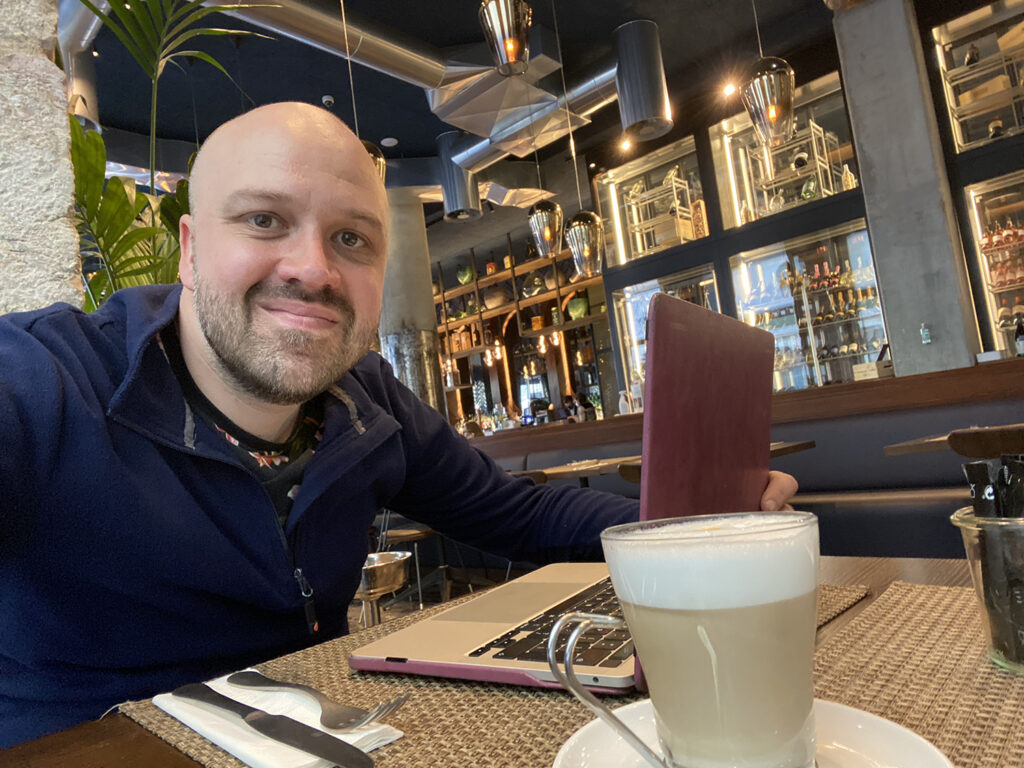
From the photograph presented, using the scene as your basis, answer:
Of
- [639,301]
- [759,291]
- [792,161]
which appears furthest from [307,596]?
[639,301]

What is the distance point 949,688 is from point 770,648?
0.22 m

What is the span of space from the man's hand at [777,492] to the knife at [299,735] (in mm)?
670

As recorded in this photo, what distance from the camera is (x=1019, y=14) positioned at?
5.57m

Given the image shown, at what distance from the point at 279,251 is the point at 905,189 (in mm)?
5789

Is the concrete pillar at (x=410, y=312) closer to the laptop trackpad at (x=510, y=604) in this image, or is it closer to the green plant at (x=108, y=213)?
the green plant at (x=108, y=213)

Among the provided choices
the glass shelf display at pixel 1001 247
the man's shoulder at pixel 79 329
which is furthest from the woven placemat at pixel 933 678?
the glass shelf display at pixel 1001 247

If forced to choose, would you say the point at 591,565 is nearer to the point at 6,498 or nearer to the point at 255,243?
the point at 255,243

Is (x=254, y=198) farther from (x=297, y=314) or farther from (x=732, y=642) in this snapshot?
(x=732, y=642)

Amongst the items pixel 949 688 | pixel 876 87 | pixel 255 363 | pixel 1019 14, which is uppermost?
pixel 1019 14

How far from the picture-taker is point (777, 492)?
1.02m

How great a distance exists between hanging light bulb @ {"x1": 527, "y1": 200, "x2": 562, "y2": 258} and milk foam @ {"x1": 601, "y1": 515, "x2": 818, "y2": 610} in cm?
496

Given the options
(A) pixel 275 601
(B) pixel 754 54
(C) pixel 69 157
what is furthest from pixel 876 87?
(A) pixel 275 601

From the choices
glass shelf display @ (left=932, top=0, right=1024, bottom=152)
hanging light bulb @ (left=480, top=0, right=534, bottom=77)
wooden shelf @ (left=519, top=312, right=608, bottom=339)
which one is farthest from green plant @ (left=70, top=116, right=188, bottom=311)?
wooden shelf @ (left=519, top=312, right=608, bottom=339)

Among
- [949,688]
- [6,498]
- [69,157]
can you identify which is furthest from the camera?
[69,157]
